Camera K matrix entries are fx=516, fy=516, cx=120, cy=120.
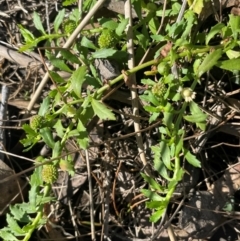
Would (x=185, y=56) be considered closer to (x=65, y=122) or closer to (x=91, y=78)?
(x=91, y=78)

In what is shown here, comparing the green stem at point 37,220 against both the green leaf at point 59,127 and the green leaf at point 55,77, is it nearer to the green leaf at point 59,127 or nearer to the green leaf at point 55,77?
the green leaf at point 59,127

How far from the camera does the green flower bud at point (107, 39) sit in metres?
1.94

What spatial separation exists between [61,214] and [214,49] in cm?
105

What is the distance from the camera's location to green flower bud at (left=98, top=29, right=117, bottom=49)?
6.38 feet

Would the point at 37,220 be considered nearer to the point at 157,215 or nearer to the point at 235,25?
the point at 157,215

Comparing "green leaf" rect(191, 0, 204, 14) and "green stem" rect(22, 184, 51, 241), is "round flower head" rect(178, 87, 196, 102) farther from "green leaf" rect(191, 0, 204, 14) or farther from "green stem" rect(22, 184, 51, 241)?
"green stem" rect(22, 184, 51, 241)

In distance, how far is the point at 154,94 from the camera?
6.06 ft

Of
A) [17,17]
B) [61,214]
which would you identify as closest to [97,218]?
[61,214]

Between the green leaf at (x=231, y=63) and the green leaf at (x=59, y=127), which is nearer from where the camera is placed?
the green leaf at (x=231, y=63)

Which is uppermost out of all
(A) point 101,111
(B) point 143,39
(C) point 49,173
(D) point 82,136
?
(B) point 143,39

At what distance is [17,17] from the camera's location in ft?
8.18

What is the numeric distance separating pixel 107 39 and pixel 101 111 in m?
0.30

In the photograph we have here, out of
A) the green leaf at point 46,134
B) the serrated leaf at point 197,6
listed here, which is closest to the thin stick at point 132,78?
the serrated leaf at point 197,6

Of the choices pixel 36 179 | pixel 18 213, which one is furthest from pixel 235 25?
pixel 18 213
